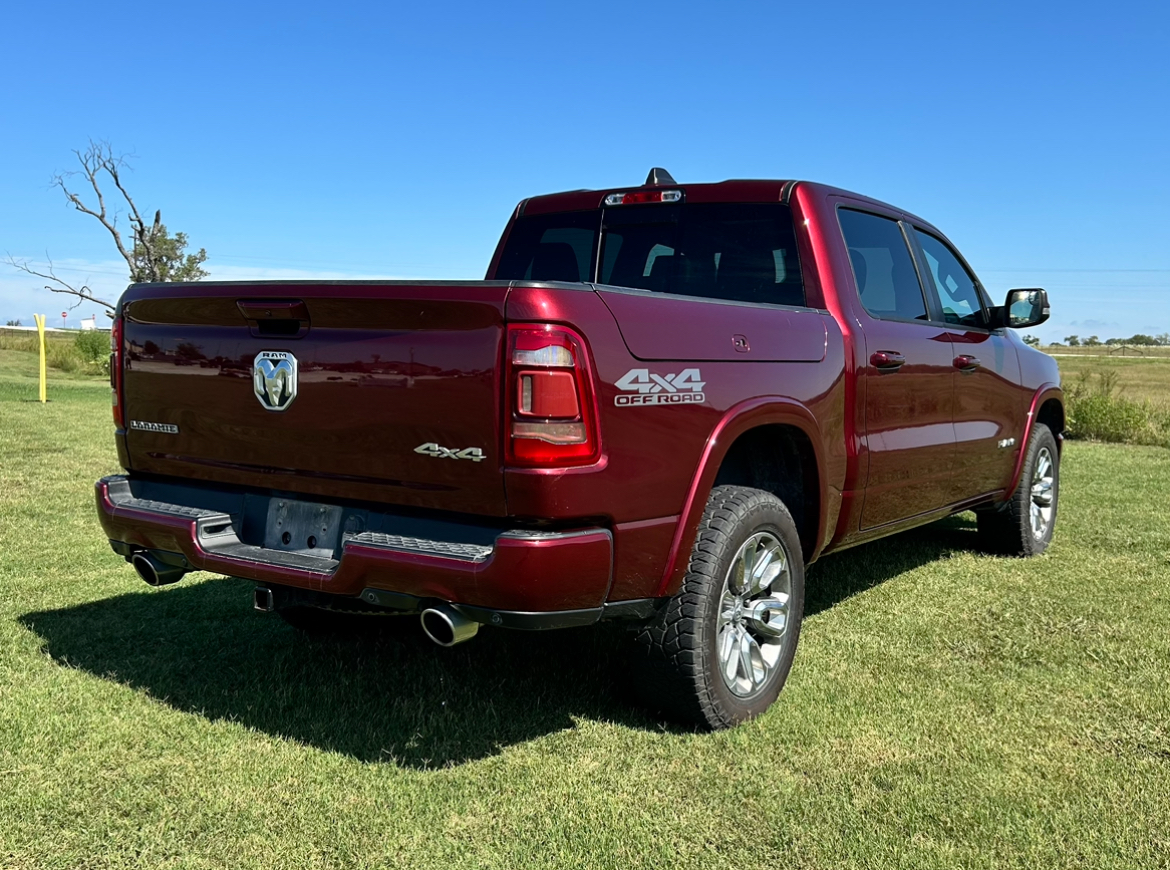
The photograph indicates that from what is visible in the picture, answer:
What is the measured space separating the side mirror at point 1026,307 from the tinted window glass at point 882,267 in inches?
34.6

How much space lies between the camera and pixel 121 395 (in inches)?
157

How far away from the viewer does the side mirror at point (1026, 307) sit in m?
5.78

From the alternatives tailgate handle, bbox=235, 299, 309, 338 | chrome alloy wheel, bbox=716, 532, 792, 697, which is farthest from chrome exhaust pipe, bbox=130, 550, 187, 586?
chrome alloy wheel, bbox=716, 532, 792, 697

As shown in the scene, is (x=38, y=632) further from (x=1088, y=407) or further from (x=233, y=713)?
(x=1088, y=407)

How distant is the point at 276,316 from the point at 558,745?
1.71 metres

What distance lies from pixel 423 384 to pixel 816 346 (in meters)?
1.73

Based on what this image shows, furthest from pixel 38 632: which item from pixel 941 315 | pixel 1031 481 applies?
pixel 1031 481

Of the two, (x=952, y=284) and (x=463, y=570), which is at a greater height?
(x=952, y=284)

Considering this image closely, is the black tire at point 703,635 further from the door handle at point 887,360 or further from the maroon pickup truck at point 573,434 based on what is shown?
the door handle at point 887,360

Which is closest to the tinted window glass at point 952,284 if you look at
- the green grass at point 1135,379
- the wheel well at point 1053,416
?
the wheel well at point 1053,416

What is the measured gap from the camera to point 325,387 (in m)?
3.28

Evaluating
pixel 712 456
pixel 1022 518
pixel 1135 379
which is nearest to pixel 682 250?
pixel 712 456

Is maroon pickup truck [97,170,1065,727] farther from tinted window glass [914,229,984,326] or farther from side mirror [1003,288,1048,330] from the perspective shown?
side mirror [1003,288,1048,330]

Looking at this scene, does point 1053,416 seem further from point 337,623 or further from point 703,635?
point 337,623
